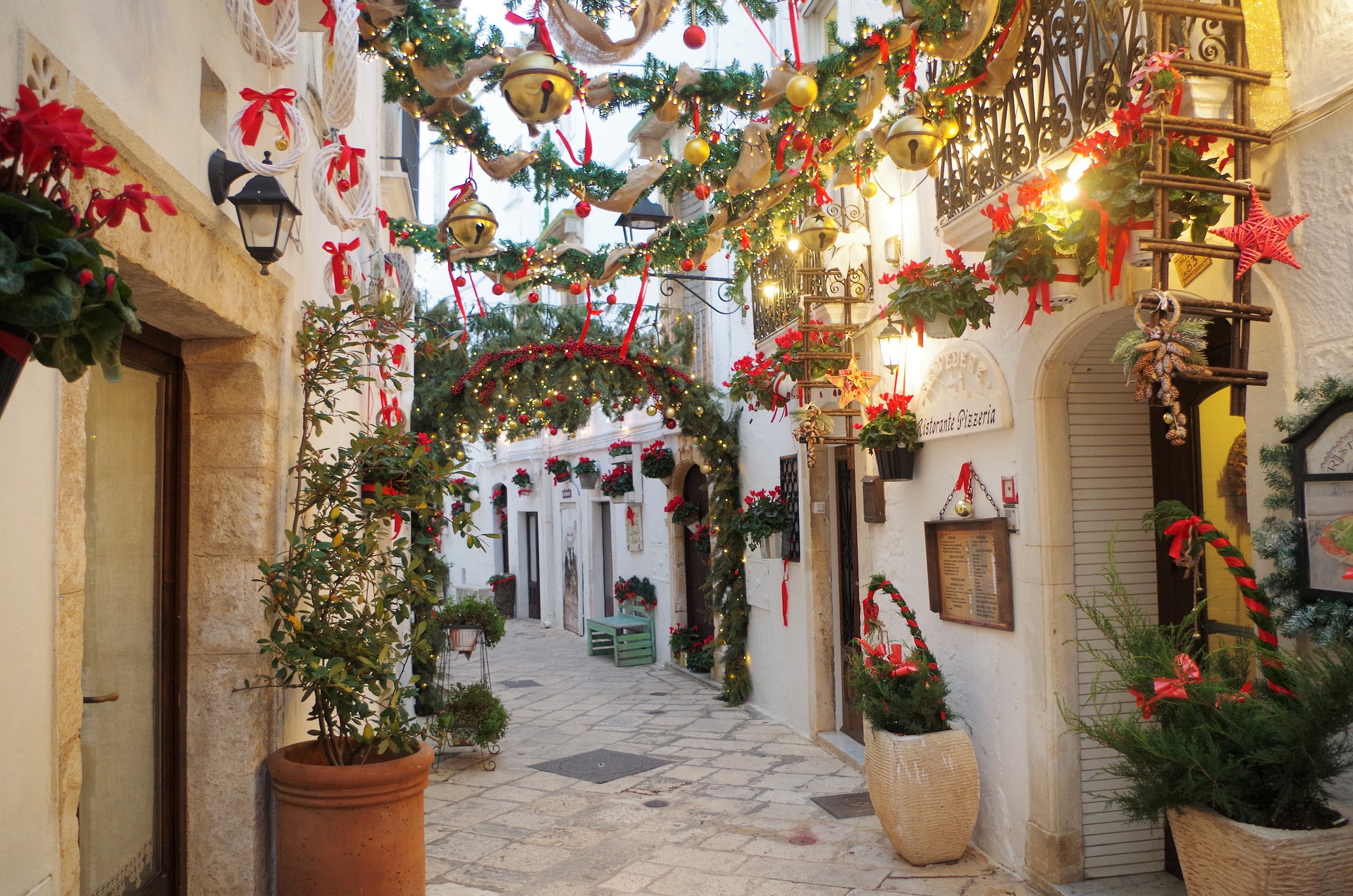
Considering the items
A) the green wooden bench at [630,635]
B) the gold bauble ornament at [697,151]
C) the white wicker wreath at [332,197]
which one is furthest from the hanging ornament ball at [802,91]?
the green wooden bench at [630,635]

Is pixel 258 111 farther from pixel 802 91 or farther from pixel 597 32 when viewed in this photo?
pixel 802 91

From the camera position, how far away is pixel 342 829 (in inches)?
144

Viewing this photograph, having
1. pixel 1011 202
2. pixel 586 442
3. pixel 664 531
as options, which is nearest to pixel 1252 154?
pixel 1011 202

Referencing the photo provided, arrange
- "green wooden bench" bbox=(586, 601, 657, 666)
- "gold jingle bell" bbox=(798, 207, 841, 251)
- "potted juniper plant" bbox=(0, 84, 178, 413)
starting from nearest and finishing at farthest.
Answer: "potted juniper plant" bbox=(0, 84, 178, 413) < "gold jingle bell" bbox=(798, 207, 841, 251) < "green wooden bench" bbox=(586, 601, 657, 666)

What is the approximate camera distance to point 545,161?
5.60 meters

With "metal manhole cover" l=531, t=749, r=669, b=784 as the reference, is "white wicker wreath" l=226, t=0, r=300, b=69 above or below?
above

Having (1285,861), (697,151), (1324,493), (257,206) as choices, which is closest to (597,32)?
(697,151)

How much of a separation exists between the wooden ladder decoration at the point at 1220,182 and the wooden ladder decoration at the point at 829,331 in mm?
3563

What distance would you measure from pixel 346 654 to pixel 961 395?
3.70 m

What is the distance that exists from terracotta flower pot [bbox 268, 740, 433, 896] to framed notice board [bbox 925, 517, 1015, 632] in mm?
3147

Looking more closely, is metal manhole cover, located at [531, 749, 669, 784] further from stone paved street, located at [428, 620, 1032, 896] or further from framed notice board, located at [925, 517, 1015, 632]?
framed notice board, located at [925, 517, 1015, 632]

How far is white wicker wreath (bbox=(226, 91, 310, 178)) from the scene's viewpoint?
3.30 metres

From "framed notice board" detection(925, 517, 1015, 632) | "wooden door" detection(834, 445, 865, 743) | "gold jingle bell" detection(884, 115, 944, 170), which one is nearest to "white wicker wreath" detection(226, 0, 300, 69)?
"gold jingle bell" detection(884, 115, 944, 170)

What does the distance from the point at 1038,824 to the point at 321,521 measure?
12.1 ft
